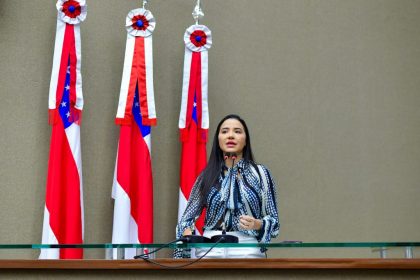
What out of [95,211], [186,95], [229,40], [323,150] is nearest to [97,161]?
[95,211]

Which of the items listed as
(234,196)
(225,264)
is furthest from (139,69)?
(225,264)

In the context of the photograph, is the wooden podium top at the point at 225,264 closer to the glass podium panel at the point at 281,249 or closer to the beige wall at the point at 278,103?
the glass podium panel at the point at 281,249

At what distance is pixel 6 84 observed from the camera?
4809 mm

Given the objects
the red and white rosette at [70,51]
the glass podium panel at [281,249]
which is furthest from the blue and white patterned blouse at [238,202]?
the red and white rosette at [70,51]

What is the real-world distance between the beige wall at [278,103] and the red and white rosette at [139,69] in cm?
32

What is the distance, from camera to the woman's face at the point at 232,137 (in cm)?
343

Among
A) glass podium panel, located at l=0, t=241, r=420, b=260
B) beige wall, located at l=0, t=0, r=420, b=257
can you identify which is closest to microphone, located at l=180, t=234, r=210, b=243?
glass podium panel, located at l=0, t=241, r=420, b=260

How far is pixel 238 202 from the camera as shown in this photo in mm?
3268

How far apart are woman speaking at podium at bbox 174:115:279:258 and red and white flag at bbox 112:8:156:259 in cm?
132

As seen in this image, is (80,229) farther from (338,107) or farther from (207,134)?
(338,107)

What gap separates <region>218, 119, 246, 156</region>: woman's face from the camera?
11.2ft

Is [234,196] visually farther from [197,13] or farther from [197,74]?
[197,13]

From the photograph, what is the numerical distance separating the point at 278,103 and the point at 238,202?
210 cm

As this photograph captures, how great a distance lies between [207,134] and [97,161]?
78cm
